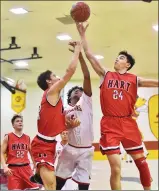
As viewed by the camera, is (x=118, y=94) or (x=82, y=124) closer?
(x=118, y=94)

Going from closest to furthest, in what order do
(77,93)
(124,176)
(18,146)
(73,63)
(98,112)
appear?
(73,63)
(77,93)
(18,146)
(124,176)
(98,112)

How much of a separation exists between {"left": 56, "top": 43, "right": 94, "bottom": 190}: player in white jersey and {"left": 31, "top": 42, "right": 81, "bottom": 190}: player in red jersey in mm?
431

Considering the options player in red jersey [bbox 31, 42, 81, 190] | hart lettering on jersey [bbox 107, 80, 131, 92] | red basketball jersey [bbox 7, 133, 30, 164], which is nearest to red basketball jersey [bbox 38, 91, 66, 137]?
player in red jersey [bbox 31, 42, 81, 190]

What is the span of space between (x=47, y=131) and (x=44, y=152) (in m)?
0.25

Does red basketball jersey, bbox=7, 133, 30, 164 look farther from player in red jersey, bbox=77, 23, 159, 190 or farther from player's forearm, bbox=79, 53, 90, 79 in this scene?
player in red jersey, bbox=77, 23, 159, 190

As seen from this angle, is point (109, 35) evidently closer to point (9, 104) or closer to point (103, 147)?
point (103, 147)

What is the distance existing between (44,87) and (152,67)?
38.8 feet

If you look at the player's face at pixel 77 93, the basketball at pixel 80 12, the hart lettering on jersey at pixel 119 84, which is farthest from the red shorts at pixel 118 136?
the basketball at pixel 80 12

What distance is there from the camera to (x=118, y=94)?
482 centimetres

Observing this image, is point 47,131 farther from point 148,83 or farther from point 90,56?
point 148,83

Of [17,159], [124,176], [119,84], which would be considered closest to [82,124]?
[119,84]

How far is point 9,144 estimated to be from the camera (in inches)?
271

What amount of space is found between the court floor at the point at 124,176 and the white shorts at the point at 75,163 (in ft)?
14.5

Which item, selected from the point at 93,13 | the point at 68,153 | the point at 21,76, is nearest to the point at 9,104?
the point at 21,76
